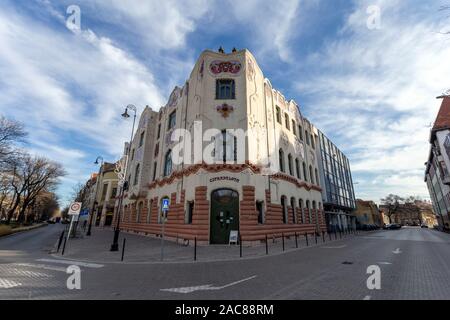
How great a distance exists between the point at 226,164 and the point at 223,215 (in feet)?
13.1

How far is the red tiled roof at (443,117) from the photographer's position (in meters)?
34.4

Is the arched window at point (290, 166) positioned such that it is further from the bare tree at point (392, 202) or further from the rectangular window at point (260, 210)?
the bare tree at point (392, 202)

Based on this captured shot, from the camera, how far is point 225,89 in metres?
21.3

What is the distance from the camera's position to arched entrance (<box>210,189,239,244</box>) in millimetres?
16734

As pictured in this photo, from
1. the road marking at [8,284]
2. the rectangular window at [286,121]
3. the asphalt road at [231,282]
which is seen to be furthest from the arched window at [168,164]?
the road marking at [8,284]

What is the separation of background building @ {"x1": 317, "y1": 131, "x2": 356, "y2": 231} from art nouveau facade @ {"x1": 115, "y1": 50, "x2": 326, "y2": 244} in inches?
322

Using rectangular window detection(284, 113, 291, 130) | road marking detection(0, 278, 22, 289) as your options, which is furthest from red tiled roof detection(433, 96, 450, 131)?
road marking detection(0, 278, 22, 289)

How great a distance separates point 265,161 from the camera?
2014 centimetres

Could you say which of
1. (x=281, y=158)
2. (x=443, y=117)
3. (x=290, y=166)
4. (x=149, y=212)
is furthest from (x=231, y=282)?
(x=443, y=117)

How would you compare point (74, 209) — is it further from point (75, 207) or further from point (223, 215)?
point (223, 215)

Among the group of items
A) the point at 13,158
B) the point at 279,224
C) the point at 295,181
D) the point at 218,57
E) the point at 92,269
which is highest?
the point at 218,57
